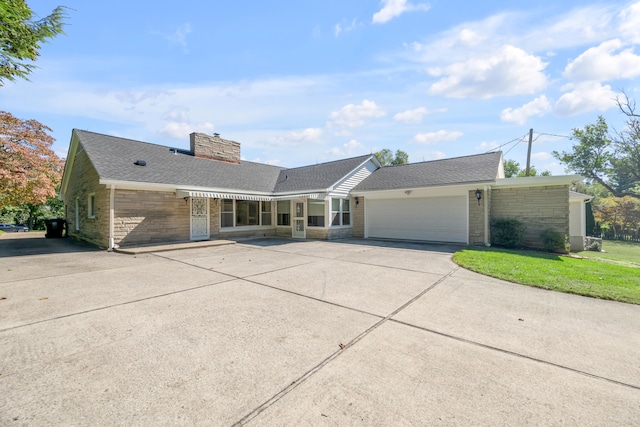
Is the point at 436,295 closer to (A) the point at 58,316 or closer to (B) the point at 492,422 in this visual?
(B) the point at 492,422

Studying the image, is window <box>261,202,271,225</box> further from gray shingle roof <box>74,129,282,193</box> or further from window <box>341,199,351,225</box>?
window <box>341,199,351,225</box>

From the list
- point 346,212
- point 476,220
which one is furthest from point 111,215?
point 476,220

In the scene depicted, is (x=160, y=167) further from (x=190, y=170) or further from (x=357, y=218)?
(x=357, y=218)

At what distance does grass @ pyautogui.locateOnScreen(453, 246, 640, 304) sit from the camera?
5530mm

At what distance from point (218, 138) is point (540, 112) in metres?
22.0

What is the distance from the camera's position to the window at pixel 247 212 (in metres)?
15.5

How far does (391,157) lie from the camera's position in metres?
44.4

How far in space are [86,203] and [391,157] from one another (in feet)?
131

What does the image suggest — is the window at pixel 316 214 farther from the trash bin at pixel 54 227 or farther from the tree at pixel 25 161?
the trash bin at pixel 54 227

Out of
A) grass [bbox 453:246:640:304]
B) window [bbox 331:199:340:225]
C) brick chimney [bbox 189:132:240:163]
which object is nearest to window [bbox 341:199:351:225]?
window [bbox 331:199:340:225]

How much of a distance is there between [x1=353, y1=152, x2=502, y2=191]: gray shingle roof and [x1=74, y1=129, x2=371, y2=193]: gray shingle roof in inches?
69.5

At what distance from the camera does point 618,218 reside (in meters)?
25.5

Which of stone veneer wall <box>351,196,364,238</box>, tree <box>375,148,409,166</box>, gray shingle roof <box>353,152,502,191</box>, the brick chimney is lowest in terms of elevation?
stone veneer wall <box>351,196,364,238</box>

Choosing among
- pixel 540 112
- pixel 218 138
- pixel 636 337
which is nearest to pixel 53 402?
pixel 636 337
